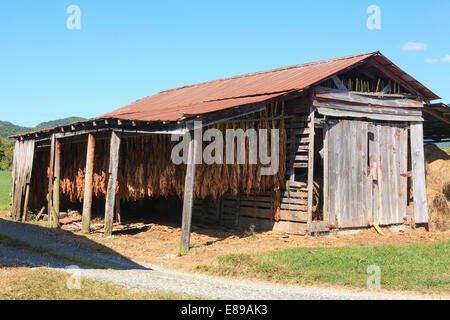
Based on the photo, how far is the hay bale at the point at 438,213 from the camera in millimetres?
15188

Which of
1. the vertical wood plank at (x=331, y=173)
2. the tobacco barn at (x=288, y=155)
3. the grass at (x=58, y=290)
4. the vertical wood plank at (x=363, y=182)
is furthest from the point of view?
the vertical wood plank at (x=363, y=182)

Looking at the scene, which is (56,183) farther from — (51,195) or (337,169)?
(337,169)

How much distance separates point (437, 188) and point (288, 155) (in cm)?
Answer: 704

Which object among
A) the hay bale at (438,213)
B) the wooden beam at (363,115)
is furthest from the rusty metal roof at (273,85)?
the hay bale at (438,213)

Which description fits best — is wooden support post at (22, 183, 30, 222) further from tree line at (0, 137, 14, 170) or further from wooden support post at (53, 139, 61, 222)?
tree line at (0, 137, 14, 170)

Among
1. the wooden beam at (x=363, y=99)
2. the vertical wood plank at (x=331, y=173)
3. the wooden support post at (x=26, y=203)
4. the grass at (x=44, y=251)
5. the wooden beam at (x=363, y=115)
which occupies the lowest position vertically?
the grass at (x=44, y=251)

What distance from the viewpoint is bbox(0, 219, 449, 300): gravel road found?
6.85 metres

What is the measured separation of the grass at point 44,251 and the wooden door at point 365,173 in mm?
6766

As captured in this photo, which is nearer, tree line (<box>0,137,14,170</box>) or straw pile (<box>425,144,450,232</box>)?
straw pile (<box>425,144,450,232</box>)

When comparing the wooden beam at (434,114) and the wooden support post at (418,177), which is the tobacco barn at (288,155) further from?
the wooden beam at (434,114)

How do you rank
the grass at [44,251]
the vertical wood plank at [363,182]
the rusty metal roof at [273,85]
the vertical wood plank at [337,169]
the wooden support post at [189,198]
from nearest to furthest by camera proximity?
the grass at [44,251] < the wooden support post at [189,198] < the rusty metal roof at [273,85] < the vertical wood plank at [337,169] < the vertical wood plank at [363,182]

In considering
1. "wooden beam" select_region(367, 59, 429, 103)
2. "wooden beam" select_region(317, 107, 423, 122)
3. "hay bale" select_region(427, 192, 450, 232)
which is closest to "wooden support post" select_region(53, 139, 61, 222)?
"wooden beam" select_region(317, 107, 423, 122)

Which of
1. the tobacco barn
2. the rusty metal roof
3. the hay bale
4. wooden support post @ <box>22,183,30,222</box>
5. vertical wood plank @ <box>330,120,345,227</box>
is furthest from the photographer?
wooden support post @ <box>22,183,30,222</box>

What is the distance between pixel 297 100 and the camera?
12.9m
